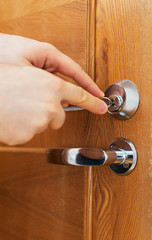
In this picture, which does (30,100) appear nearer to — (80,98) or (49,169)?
(80,98)

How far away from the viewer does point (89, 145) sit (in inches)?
14.9

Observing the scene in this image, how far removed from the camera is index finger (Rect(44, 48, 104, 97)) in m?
0.36

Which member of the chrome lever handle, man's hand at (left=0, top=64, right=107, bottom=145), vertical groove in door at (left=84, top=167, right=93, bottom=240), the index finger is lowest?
vertical groove in door at (left=84, top=167, right=93, bottom=240)

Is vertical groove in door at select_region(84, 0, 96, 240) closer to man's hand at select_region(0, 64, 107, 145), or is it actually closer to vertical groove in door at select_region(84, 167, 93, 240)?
vertical groove in door at select_region(84, 167, 93, 240)

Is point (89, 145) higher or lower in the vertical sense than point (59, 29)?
lower

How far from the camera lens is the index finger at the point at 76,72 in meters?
0.36

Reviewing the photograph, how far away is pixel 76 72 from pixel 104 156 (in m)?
0.12

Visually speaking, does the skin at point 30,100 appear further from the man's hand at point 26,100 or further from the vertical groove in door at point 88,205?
the vertical groove in door at point 88,205

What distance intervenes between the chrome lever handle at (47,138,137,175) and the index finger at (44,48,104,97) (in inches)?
2.8

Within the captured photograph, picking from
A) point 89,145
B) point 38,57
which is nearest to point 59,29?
point 38,57

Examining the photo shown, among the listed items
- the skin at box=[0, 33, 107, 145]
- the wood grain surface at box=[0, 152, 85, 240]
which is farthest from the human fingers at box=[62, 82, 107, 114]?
→ the wood grain surface at box=[0, 152, 85, 240]

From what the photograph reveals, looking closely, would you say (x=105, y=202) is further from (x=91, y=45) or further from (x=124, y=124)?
(x=91, y=45)

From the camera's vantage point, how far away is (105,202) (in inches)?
14.1

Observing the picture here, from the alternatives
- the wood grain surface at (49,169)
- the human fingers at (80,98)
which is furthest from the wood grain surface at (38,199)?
the human fingers at (80,98)
